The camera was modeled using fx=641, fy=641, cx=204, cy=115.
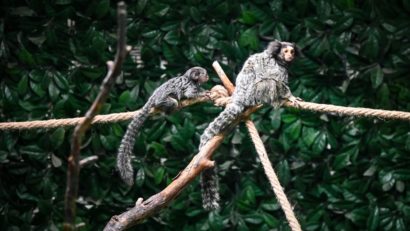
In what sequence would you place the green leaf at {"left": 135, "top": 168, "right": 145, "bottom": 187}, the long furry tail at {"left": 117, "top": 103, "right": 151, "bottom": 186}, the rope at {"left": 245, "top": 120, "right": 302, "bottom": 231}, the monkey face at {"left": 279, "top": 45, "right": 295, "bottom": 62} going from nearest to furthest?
1. the rope at {"left": 245, "top": 120, "right": 302, "bottom": 231}
2. the long furry tail at {"left": 117, "top": 103, "right": 151, "bottom": 186}
3. the monkey face at {"left": 279, "top": 45, "right": 295, "bottom": 62}
4. the green leaf at {"left": 135, "top": 168, "right": 145, "bottom": 187}

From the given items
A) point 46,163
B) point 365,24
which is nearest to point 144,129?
point 46,163

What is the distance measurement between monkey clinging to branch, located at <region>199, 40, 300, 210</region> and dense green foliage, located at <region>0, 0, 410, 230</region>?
2.12 ft

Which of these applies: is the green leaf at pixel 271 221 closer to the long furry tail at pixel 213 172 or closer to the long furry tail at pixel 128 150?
the long furry tail at pixel 213 172

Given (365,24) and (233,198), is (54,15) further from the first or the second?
(365,24)

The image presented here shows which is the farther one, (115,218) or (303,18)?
(303,18)

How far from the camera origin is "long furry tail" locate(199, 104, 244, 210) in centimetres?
341

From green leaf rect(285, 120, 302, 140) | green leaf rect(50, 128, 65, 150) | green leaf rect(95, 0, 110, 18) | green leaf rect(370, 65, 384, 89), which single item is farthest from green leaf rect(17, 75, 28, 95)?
green leaf rect(370, 65, 384, 89)

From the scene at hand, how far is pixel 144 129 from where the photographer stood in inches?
189

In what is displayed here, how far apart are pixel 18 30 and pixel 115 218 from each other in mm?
2788

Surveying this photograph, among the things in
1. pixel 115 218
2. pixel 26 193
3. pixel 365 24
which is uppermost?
pixel 115 218

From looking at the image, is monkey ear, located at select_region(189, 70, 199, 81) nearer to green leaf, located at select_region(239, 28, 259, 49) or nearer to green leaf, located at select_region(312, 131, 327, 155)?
green leaf, located at select_region(239, 28, 259, 49)

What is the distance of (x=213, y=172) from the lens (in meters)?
3.41

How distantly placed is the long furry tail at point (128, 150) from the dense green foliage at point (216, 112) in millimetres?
1039

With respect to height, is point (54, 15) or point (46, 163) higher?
point (54, 15)
